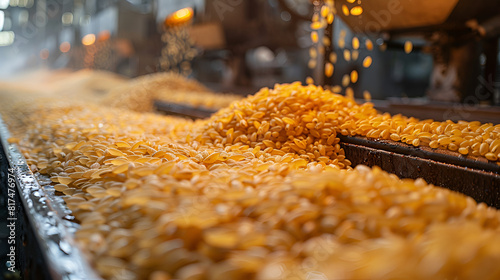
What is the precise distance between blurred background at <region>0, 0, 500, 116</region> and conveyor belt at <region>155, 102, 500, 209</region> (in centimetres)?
89

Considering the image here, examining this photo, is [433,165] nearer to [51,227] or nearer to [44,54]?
[51,227]

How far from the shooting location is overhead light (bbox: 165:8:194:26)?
4.15m

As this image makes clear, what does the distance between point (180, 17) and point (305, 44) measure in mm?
1754

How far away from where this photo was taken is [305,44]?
502cm

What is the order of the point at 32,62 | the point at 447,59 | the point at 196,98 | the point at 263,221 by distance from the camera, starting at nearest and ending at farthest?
the point at 263,221 < the point at 447,59 < the point at 196,98 < the point at 32,62

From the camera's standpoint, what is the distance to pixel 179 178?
3.01 feet

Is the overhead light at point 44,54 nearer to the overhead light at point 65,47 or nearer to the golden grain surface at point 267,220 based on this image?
the overhead light at point 65,47

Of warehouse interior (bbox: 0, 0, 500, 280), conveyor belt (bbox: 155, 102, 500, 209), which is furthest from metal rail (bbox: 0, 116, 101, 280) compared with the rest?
conveyor belt (bbox: 155, 102, 500, 209)

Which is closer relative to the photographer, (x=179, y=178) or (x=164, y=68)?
(x=179, y=178)

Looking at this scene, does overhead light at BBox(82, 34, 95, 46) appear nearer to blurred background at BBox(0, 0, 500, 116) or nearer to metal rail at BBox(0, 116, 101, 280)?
blurred background at BBox(0, 0, 500, 116)

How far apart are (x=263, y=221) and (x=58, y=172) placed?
89 centimetres

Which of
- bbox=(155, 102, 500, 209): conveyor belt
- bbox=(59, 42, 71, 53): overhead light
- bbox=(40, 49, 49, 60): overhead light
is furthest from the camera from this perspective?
bbox=(40, 49, 49, 60): overhead light

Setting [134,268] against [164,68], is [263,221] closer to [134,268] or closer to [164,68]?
[134,268]

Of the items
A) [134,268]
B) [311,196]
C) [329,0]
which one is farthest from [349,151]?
[329,0]
